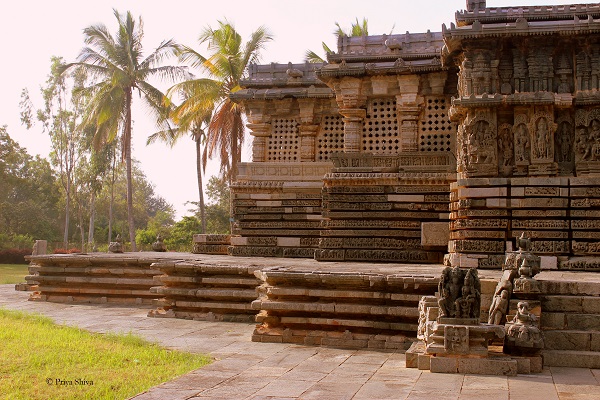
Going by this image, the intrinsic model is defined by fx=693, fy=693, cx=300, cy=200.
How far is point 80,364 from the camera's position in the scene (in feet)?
26.3

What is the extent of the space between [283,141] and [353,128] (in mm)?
3238

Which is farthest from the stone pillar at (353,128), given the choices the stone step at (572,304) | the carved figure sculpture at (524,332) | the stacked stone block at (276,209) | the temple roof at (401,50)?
the carved figure sculpture at (524,332)

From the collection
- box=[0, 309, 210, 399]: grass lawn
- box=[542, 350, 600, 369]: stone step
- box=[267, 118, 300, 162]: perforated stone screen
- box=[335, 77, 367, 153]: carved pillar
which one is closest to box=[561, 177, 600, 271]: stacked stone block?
box=[542, 350, 600, 369]: stone step

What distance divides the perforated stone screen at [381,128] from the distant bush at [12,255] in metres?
25.0

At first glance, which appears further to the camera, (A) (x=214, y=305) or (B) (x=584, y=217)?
(B) (x=584, y=217)

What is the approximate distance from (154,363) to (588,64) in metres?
10.6

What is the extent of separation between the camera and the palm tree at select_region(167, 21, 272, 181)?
29875mm

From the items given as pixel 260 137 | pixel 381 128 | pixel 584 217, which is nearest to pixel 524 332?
pixel 584 217

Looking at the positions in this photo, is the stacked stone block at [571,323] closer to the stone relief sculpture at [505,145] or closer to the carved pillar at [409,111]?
the stone relief sculpture at [505,145]

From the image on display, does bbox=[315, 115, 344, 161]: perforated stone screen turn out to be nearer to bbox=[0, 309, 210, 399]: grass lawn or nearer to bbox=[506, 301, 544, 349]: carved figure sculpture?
bbox=[0, 309, 210, 399]: grass lawn

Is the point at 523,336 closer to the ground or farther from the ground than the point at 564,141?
closer to the ground

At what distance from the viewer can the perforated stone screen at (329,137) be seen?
20.9m

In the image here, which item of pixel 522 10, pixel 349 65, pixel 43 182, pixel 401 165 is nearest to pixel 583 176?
pixel 522 10

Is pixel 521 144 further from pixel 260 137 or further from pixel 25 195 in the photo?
pixel 25 195
